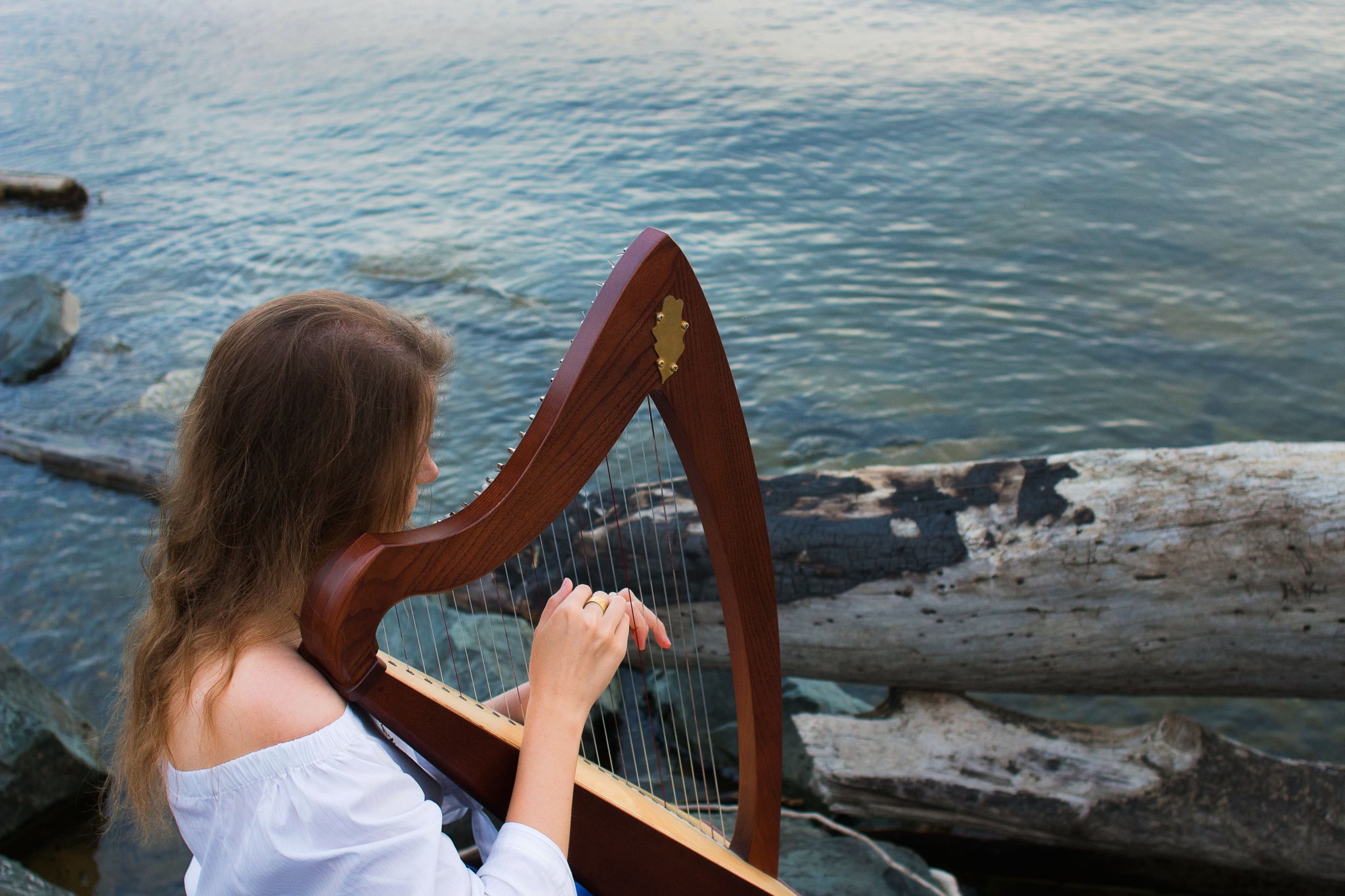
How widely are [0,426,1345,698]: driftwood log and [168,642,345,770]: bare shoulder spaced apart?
1.31m

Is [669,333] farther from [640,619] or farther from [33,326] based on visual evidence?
[33,326]

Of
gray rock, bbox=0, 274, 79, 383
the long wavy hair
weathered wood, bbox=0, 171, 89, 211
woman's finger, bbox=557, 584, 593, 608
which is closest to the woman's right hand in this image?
woman's finger, bbox=557, 584, 593, 608

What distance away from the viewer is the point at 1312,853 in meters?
2.50

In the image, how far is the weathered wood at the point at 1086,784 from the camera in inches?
99.9

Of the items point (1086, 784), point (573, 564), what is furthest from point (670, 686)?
point (573, 564)

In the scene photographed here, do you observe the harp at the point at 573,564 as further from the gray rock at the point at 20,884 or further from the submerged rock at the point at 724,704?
the submerged rock at the point at 724,704

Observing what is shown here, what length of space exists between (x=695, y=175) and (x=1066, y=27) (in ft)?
18.5

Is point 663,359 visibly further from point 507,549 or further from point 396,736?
point 396,736

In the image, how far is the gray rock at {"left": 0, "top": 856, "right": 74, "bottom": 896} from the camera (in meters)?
2.10

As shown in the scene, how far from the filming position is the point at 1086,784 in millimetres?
2654

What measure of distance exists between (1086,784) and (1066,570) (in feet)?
1.90

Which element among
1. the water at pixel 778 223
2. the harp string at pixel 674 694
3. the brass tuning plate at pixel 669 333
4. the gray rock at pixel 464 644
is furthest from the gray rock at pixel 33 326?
the brass tuning plate at pixel 669 333

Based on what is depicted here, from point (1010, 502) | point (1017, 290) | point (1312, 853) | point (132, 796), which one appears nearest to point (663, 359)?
point (132, 796)

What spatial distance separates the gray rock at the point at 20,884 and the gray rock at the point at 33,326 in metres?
4.81
